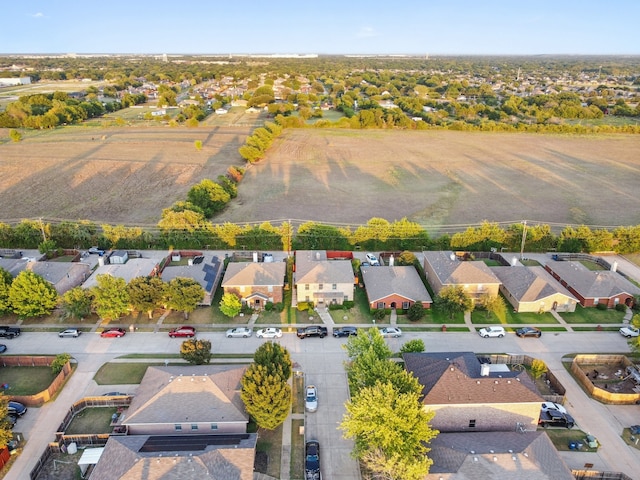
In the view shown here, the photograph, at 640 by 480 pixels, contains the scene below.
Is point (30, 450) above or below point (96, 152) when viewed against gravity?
below

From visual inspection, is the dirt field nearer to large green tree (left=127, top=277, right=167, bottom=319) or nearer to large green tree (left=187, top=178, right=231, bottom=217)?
large green tree (left=187, top=178, right=231, bottom=217)

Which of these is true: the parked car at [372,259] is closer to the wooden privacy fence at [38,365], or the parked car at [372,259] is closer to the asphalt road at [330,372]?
the asphalt road at [330,372]

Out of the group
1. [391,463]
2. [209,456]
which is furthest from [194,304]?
[391,463]

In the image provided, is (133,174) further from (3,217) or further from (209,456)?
(209,456)

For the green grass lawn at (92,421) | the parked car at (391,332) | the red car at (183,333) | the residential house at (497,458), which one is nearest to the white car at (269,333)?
the red car at (183,333)

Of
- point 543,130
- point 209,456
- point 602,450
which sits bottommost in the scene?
point 602,450

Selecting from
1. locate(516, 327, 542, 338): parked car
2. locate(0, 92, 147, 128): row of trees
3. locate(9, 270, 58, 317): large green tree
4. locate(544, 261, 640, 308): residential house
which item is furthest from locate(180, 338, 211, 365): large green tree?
locate(0, 92, 147, 128): row of trees

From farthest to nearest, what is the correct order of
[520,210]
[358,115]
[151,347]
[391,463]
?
1. [358,115]
2. [520,210]
3. [151,347]
4. [391,463]
